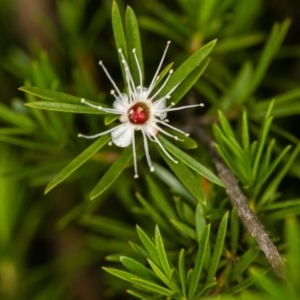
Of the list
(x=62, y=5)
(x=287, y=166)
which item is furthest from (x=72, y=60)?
(x=287, y=166)

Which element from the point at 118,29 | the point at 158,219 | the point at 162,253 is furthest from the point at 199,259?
the point at 118,29

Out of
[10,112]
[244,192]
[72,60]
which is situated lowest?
[244,192]

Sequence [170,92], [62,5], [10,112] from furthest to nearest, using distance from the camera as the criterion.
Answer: [62,5] < [10,112] < [170,92]

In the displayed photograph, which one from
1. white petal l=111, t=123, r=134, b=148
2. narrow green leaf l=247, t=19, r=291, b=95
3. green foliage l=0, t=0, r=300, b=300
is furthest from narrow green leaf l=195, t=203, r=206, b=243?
narrow green leaf l=247, t=19, r=291, b=95

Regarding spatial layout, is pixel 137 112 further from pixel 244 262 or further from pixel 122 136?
pixel 244 262

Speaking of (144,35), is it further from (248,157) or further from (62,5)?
(248,157)

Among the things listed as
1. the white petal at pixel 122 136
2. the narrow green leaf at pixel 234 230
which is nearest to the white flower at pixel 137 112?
the white petal at pixel 122 136

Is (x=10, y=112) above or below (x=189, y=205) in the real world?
above
